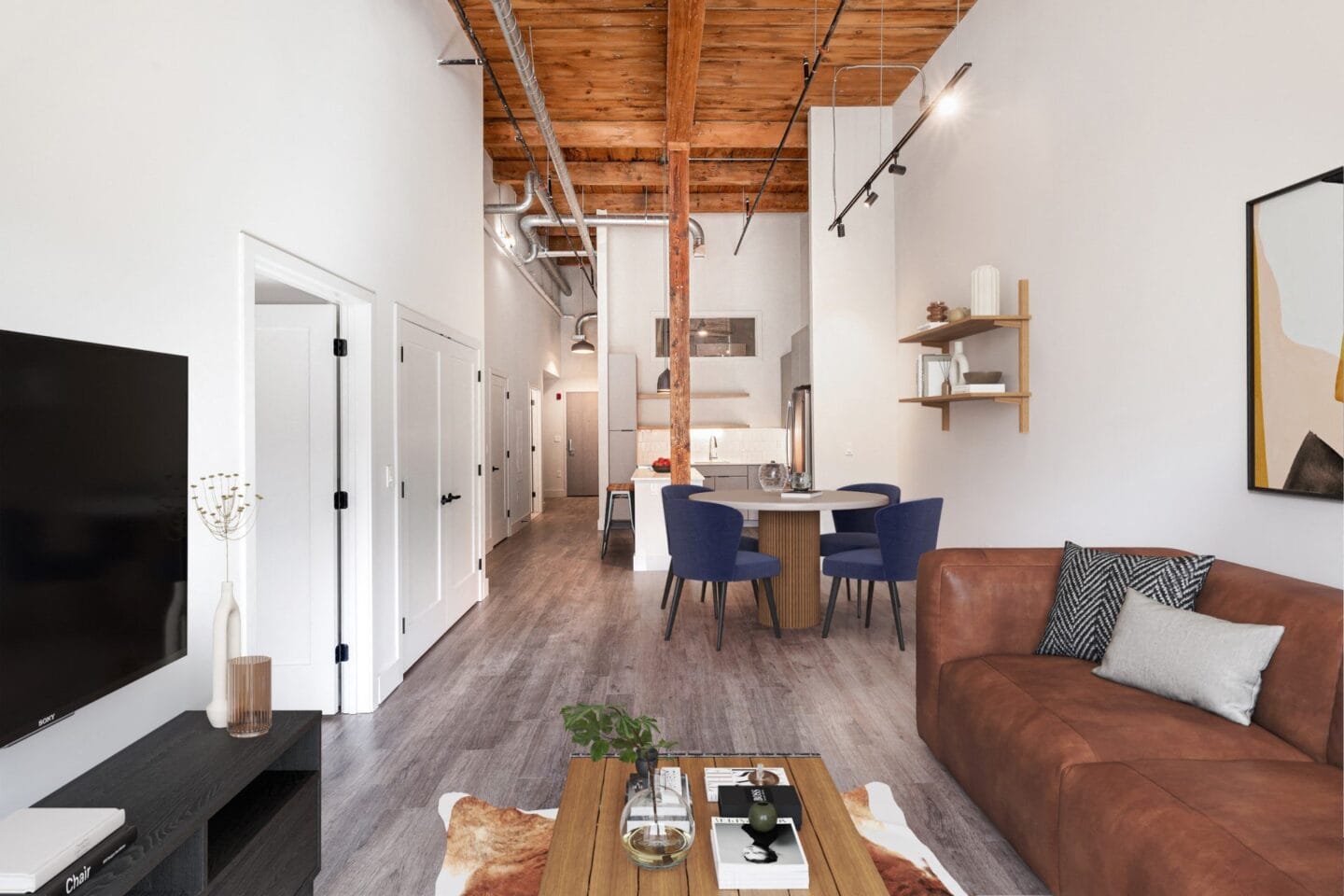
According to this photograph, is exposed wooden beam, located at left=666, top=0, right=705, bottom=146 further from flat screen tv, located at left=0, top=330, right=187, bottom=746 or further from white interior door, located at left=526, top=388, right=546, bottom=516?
white interior door, located at left=526, top=388, right=546, bottom=516

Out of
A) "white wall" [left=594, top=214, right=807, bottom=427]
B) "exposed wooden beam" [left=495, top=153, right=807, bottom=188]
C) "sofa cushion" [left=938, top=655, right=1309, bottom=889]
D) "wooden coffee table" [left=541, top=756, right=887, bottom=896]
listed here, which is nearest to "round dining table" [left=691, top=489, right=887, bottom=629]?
"sofa cushion" [left=938, top=655, right=1309, bottom=889]

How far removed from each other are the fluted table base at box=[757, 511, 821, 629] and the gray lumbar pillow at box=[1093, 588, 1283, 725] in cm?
247

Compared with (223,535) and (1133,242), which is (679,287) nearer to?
(1133,242)

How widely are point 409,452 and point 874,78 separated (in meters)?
5.08

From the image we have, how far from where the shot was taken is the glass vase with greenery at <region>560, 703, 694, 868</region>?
5.43 feet

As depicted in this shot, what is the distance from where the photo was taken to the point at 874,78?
256 inches

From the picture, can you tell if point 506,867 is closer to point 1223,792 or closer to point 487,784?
point 487,784

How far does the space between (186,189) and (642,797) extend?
6.96 ft

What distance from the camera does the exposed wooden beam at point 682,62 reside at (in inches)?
181

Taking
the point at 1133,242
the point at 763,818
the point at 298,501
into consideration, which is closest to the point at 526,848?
the point at 763,818

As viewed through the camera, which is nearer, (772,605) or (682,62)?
(772,605)

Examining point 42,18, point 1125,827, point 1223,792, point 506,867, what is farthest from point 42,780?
point 1223,792

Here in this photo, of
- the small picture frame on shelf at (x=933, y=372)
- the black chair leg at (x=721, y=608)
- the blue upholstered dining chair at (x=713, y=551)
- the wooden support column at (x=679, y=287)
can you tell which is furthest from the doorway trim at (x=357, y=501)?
the small picture frame on shelf at (x=933, y=372)

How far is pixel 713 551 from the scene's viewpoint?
179 inches
